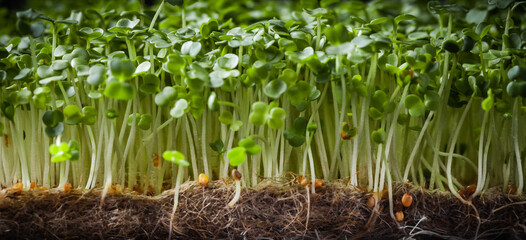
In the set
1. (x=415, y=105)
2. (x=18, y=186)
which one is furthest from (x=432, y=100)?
(x=18, y=186)

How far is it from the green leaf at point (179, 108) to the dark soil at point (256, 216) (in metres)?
0.23

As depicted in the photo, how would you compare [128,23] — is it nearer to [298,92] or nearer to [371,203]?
[298,92]

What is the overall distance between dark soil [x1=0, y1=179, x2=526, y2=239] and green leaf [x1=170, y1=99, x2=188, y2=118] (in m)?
0.23

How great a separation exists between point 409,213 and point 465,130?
1.61 ft

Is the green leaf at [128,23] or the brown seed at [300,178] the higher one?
the green leaf at [128,23]

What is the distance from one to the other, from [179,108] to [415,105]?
1.88 ft

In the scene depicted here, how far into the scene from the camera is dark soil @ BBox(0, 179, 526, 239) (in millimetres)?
902

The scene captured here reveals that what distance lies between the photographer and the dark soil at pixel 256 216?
2.96 feet

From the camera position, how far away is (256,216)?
0.92 m

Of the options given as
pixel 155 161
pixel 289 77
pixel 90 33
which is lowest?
pixel 155 161

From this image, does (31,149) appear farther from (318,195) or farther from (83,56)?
(318,195)

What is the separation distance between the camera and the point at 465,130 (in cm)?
125

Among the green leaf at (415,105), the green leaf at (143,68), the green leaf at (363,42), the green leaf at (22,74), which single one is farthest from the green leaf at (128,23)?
the green leaf at (415,105)

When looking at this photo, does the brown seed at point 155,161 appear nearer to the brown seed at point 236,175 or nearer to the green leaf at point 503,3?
the brown seed at point 236,175
